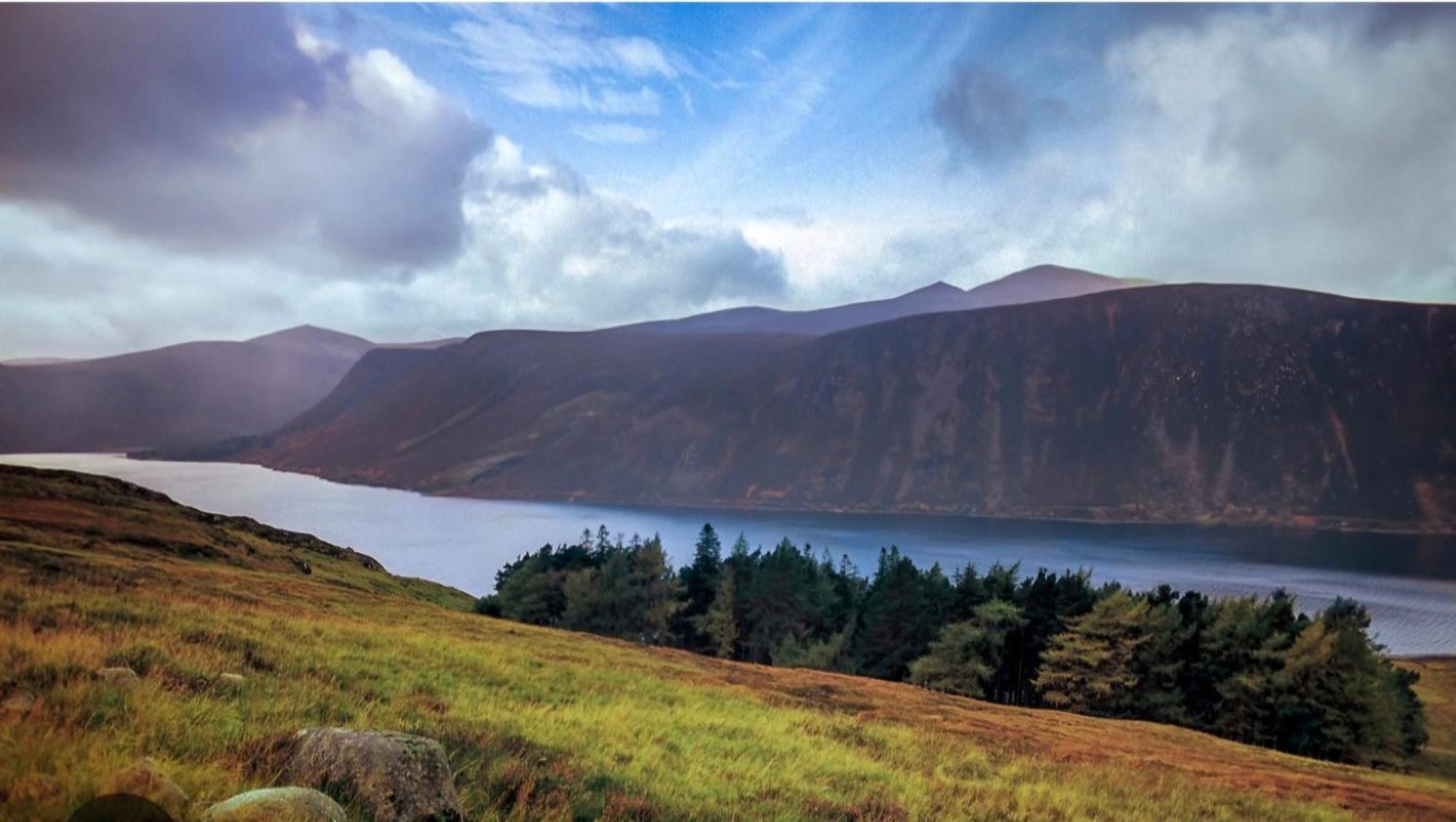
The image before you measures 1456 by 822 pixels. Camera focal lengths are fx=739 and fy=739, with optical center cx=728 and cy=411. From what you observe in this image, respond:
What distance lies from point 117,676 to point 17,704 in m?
2.15

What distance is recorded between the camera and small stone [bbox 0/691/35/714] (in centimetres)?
791

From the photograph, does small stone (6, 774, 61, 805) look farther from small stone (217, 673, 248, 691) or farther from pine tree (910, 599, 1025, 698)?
pine tree (910, 599, 1025, 698)

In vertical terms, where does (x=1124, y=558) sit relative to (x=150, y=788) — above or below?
below

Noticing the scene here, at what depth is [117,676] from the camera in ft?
33.6

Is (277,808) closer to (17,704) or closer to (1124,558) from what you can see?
(17,704)

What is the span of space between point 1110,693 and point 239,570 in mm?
57457

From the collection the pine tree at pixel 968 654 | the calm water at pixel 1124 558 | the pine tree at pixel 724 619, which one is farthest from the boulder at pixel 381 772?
the calm water at pixel 1124 558

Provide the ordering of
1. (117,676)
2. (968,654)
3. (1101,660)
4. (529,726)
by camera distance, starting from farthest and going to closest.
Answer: (968,654)
(1101,660)
(529,726)
(117,676)

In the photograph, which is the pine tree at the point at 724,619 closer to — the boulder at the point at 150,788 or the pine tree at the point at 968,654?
the pine tree at the point at 968,654

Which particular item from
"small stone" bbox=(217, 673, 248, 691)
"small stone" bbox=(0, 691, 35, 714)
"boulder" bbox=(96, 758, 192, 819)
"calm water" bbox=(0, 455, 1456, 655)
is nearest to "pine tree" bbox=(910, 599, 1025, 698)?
"calm water" bbox=(0, 455, 1456, 655)

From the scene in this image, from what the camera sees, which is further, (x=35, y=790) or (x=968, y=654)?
(x=968, y=654)

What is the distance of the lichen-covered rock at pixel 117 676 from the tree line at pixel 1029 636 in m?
57.9

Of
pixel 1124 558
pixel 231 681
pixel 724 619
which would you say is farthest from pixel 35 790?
pixel 1124 558

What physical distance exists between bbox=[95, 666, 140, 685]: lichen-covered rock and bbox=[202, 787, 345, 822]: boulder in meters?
5.50
